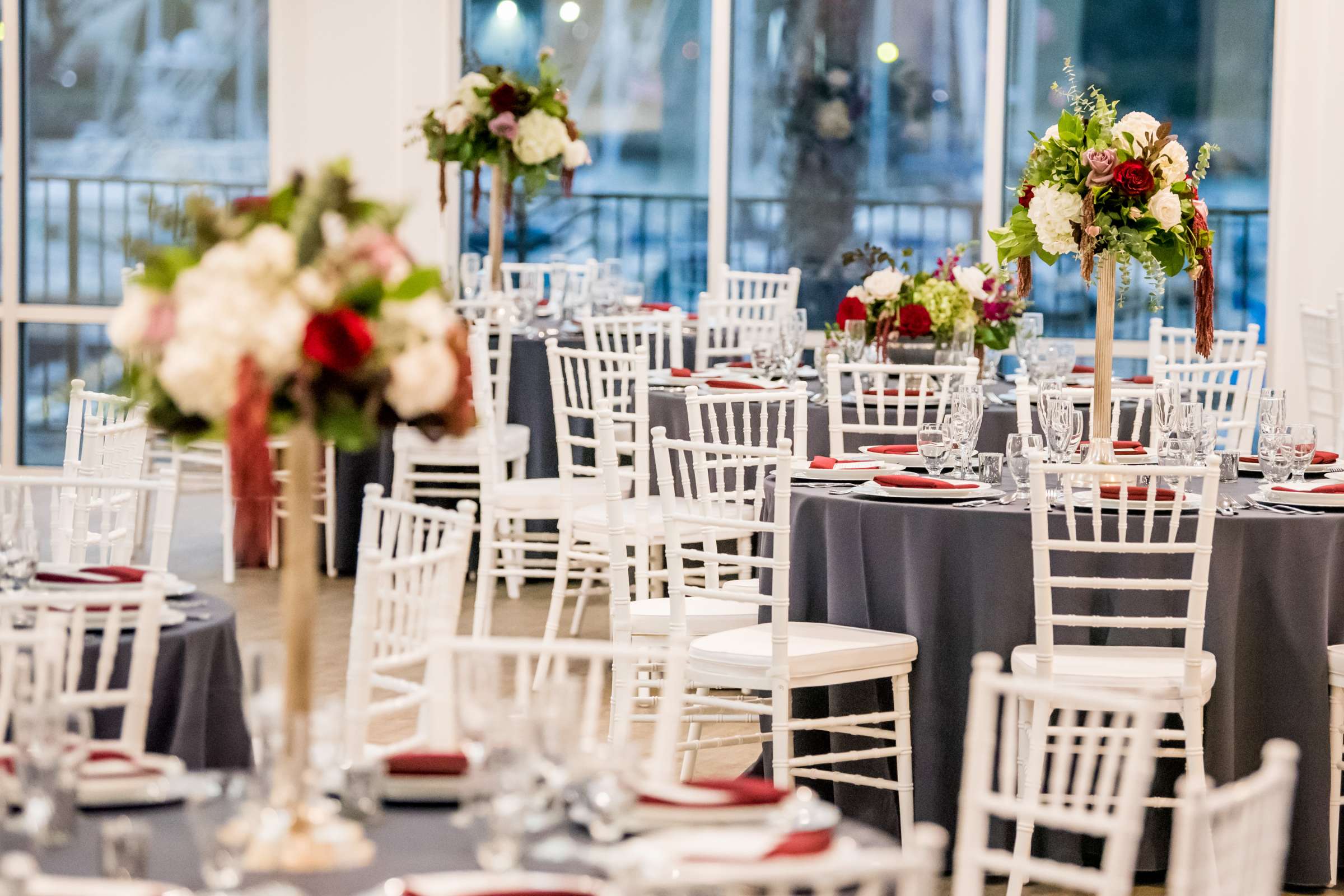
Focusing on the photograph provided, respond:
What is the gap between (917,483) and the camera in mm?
3869

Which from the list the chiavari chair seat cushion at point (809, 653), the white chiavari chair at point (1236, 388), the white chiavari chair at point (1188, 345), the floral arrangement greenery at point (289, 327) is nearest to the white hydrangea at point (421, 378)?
the floral arrangement greenery at point (289, 327)

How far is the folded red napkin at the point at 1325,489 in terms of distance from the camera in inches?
151

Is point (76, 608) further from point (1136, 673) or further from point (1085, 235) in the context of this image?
point (1085, 235)

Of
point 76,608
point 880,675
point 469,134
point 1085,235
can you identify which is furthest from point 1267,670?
point 469,134

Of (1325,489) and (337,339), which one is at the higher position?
(337,339)

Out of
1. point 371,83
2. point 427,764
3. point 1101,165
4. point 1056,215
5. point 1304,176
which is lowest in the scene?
point 427,764

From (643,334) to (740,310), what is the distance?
8.86ft

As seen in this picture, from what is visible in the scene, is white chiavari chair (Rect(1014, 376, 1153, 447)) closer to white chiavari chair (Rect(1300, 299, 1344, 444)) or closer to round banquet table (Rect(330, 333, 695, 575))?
white chiavari chair (Rect(1300, 299, 1344, 444))

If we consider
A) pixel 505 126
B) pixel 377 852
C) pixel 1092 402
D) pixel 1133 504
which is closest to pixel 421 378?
pixel 377 852

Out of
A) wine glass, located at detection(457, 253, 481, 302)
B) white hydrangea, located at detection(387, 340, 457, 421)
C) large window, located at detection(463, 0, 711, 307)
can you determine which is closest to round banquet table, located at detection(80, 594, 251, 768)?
white hydrangea, located at detection(387, 340, 457, 421)

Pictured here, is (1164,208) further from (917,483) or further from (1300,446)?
(917,483)

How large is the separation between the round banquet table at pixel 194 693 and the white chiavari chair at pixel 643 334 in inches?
117

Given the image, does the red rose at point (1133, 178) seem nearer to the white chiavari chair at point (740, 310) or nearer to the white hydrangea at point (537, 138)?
the white chiavari chair at point (740, 310)

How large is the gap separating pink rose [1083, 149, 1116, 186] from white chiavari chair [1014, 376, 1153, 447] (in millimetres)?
520
